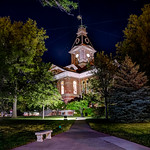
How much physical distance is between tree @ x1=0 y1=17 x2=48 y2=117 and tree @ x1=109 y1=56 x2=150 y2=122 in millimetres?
11239

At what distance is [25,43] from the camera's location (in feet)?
69.3

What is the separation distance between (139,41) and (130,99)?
9521mm

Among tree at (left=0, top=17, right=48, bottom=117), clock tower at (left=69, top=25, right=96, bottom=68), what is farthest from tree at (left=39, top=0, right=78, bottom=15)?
clock tower at (left=69, top=25, right=96, bottom=68)

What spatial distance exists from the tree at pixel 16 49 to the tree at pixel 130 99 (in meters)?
11.2

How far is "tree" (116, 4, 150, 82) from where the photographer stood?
2019cm

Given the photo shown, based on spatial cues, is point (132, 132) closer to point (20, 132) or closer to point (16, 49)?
point (20, 132)

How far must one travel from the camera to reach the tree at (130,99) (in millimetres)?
14797

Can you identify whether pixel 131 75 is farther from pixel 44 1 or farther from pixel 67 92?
pixel 67 92

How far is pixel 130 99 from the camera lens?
15.2 m

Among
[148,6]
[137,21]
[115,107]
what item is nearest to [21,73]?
[115,107]

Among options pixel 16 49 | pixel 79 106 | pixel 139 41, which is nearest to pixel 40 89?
pixel 16 49

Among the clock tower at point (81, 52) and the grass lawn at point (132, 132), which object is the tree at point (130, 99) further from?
the clock tower at point (81, 52)

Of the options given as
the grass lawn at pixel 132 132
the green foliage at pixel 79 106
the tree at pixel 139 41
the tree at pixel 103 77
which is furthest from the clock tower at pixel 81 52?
the grass lawn at pixel 132 132

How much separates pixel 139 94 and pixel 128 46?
9938 millimetres
